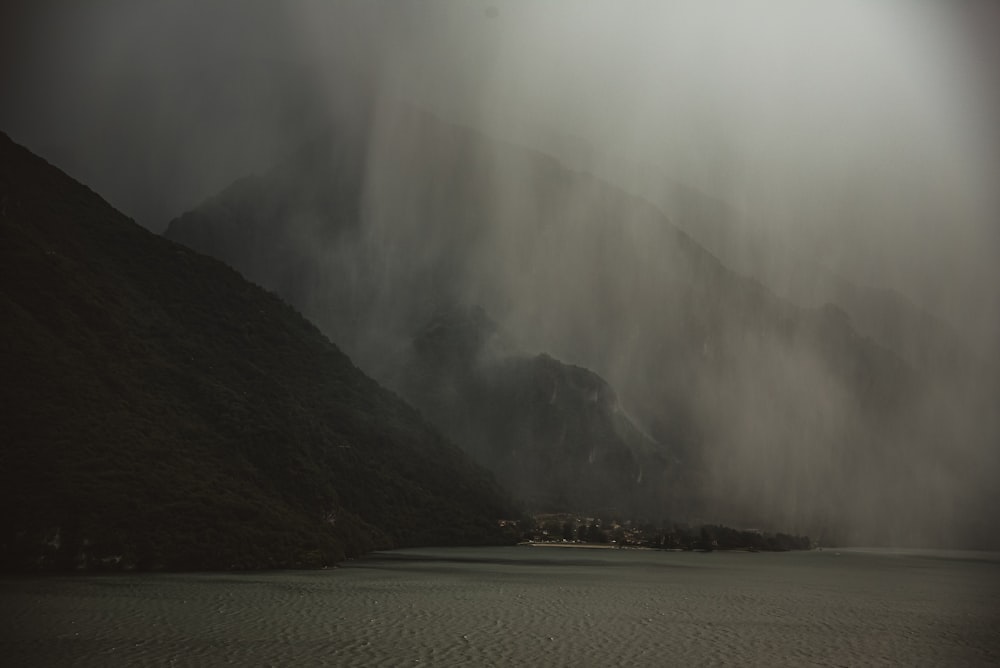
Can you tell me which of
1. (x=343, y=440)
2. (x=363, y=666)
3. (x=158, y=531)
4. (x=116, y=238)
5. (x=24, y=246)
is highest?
(x=116, y=238)

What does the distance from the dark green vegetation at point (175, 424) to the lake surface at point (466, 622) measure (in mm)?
7892

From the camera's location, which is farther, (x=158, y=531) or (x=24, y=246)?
(x=24, y=246)

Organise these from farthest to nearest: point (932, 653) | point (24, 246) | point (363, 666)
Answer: point (24, 246)
point (932, 653)
point (363, 666)

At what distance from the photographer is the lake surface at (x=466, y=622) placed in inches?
1337

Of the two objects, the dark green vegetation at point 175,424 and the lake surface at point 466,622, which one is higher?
the dark green vegetation at point 175,424

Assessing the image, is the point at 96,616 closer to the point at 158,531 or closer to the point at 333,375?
the point at 158,531

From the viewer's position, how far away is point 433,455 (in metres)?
162

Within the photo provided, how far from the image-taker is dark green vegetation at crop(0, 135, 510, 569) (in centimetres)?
6944

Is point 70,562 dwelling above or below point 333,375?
below

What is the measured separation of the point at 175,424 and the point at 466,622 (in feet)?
200

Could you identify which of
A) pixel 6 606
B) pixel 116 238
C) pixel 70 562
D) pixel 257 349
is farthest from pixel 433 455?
pixel 6 606

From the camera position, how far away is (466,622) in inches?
1766

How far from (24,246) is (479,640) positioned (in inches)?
3211

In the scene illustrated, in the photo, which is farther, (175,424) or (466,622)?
(175,424)
